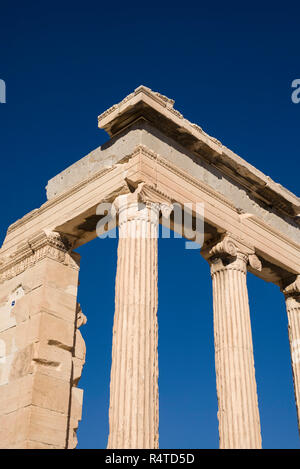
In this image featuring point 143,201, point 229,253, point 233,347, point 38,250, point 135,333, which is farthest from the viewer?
point 38,250

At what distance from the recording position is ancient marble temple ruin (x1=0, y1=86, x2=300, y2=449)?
16.6m

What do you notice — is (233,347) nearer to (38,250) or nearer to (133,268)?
(133,268)

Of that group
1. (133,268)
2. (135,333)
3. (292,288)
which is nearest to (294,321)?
(292,288)

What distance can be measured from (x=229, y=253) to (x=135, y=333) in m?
5.46

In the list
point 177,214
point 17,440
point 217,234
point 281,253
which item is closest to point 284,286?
point 281,253

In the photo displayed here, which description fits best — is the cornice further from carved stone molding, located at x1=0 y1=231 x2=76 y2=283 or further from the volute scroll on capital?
carved stone molding, located at x1=0 y1=231 x2=76 y2=283

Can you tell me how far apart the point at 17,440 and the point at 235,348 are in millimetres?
6565

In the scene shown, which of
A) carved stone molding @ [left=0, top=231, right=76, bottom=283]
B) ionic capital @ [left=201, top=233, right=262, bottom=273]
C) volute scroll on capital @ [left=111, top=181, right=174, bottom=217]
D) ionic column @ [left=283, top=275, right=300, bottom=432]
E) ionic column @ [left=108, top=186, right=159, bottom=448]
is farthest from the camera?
ionic column @ [left=283, top=275, right=300, bottom=432]

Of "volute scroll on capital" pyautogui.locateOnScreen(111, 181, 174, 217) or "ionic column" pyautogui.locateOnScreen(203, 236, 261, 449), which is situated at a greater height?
"volute scroll on capital" pyautogui.locateOnScreen(111, 181, 174, 217)

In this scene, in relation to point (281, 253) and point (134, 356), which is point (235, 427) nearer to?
point (134, 356)

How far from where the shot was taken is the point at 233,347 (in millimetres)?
19344

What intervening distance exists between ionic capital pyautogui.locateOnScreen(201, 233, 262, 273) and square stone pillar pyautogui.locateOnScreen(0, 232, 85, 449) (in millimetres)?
4327

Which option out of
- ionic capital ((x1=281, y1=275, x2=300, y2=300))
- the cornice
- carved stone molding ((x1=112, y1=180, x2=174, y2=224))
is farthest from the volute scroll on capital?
ionic capital ((x1=281, y1=275, x2=300, y2=300))

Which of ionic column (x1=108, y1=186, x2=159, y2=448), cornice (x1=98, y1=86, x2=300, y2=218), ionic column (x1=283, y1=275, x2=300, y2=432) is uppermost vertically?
cornice (x1=98, y1=86, x2=300, y2=218)
